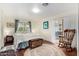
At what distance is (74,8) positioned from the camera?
1.47 meters

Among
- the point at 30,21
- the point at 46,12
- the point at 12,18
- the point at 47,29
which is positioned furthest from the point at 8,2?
the point at 47,29

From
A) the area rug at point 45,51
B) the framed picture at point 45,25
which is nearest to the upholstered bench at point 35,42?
the area rug at point 45,51

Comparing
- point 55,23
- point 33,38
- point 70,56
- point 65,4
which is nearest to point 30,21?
point 33,38

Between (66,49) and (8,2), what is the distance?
3.17 ft

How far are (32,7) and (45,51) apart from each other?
599 mm

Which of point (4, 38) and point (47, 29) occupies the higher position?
point (47, 29)

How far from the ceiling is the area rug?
Result: 41 centimetres

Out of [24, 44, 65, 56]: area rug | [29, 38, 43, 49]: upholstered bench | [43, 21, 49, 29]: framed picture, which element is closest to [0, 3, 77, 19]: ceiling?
[43, 21, 49, 29]: framed picture

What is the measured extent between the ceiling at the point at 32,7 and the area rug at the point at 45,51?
0.41 m

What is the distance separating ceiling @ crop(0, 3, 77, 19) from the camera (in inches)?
58.3

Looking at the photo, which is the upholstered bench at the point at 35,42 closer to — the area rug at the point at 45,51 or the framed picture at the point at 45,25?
the area rug at the point at 45,51

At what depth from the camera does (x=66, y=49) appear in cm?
148

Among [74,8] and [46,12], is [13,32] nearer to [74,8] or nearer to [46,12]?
[46,12]

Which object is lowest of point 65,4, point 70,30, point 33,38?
point 33,38
